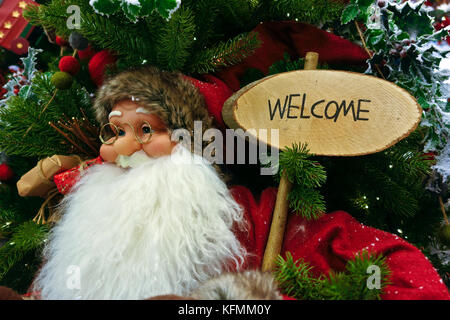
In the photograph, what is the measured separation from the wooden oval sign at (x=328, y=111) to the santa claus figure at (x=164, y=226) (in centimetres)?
16

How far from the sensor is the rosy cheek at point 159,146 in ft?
2.70

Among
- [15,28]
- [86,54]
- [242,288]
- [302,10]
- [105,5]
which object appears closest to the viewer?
[242,288]

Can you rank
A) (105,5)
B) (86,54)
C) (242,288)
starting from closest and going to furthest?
(242,288), (105,5), (86,54)

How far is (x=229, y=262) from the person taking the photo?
761 millimetres

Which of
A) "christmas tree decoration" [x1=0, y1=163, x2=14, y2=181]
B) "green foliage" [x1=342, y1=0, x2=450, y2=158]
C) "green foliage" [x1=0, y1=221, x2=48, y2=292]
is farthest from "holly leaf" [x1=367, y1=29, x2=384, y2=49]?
"christmas tree decoration" [x1=0, y1=163, x2=14, y2=181]

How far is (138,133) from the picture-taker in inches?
32.9

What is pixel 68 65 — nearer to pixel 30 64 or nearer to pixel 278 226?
pixel 30 64

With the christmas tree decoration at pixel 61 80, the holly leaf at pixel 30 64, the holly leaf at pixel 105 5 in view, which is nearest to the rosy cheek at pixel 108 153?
the christmas tree decoration at pixel 61 80

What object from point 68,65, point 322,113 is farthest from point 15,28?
point 322,113

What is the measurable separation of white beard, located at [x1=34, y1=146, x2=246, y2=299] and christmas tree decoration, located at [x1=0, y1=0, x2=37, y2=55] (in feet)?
2.54

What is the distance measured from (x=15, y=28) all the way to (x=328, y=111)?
3.97 feet

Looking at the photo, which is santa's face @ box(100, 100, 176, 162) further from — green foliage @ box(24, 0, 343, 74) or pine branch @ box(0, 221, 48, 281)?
pine branch @ box(0, 221, 48, 281)
